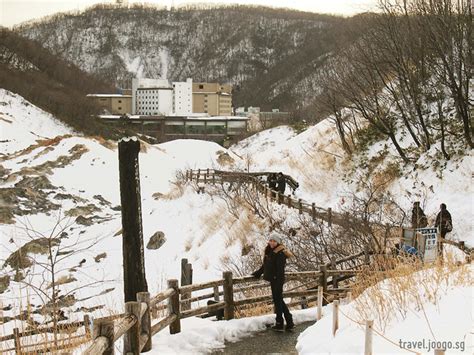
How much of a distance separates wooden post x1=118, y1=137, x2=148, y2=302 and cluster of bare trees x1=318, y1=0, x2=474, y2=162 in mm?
13325

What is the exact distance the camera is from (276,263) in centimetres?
842

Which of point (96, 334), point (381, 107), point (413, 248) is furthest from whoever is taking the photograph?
point (381, 107)

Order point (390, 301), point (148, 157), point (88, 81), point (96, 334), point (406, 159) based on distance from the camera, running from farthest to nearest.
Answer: point (88, 81) < point (148, 157) < point (406, 159) < point (390, 301) < point (96, 334)

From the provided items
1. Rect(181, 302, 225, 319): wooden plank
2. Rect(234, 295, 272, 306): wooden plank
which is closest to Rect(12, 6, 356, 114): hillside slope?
Rect(234, 295, 272, 306): wooden plank

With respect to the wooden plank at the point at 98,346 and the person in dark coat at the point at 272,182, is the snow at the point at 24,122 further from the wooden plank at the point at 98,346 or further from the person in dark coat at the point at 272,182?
the wooden plank at the point at 98,346

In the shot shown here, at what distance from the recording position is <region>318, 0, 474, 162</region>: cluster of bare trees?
1809 centimetres

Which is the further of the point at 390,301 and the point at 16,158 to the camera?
the point at 16,158

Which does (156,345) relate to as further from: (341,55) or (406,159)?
(341,55)

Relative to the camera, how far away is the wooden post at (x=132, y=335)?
20.5 feet

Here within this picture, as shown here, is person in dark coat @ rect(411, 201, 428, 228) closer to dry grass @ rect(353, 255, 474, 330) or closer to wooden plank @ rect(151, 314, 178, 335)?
dry grass @ rect(353, 255, 474, 330)

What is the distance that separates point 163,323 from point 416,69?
18.1m

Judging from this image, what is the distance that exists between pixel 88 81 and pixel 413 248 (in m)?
106

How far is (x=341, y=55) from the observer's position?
90.0 ft

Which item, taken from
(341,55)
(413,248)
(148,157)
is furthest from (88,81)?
→ (413,248)
